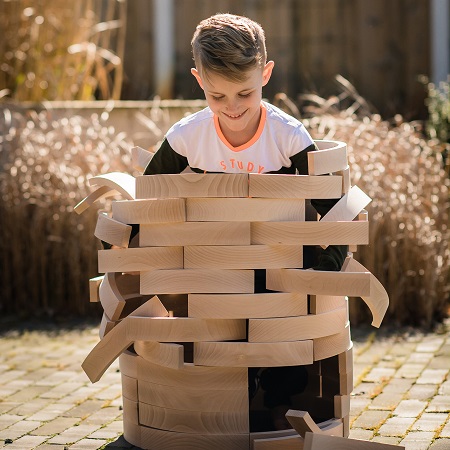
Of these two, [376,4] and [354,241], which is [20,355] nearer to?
[354,241]

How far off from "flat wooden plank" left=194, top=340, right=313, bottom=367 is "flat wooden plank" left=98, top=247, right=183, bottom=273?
29 cm

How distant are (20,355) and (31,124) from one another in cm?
197

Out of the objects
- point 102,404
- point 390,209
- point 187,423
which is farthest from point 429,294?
point 187,423

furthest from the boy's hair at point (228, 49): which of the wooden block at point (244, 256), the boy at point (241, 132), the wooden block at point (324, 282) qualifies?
the wooden block at point (324, 282)

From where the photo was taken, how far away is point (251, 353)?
128 inches

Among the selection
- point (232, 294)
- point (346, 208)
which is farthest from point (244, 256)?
point (346, 208)

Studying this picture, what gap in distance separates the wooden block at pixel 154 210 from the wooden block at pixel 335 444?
2.71 feet

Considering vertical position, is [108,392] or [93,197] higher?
[93,197]

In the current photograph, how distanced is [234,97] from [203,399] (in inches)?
40.5

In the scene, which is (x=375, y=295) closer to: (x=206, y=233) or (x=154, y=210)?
(x=206, y=233)

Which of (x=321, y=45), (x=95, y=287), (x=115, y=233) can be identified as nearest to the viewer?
(x=115, y=233)

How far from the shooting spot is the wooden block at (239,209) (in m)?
3.24

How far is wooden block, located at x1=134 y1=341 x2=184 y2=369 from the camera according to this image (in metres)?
3.28

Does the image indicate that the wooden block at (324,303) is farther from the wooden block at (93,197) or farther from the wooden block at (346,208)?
the wooden block at (93,197)
